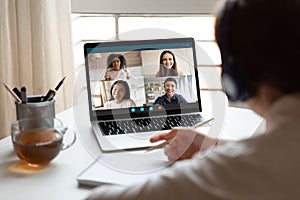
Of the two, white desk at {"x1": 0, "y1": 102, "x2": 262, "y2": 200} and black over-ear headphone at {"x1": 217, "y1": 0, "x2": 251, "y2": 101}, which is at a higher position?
black over-ear headphone at {"x1": 217, "y1": 0, "x2": 251, "y2": 101}

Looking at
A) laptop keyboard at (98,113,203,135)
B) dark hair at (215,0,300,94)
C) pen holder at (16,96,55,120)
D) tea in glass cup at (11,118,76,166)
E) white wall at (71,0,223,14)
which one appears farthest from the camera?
white wall at (71,0,223,14)

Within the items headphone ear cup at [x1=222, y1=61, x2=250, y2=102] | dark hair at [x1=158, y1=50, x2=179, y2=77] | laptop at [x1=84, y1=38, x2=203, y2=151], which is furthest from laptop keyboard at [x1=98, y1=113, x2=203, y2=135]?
headphone ear cup at [x1=222, y1=61, x2=250, y2=102]

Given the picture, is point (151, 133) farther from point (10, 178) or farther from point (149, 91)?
point (10, 178)

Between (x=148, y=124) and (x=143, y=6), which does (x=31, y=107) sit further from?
(x=143, y=6)

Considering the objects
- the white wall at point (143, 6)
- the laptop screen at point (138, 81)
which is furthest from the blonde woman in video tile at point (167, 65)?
the white wall at point (143, 6)

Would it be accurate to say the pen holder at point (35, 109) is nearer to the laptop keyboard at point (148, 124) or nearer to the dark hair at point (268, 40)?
the laptop keyboard at point (148, 124)

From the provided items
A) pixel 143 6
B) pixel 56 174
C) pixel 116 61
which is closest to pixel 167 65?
pixel 116 61

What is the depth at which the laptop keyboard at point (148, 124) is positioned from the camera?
53.2 inches

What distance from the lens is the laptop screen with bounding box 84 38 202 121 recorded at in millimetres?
1432

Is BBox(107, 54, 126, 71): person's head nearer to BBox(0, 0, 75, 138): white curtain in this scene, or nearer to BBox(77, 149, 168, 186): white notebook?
BBox(77, 149, 168, 186): white notebook

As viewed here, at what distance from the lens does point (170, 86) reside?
147cm

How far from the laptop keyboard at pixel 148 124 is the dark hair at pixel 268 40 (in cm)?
75

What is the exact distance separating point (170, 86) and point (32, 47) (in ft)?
2.46

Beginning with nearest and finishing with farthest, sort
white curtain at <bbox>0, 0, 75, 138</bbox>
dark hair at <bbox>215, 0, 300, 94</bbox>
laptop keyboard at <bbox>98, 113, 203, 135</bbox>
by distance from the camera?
dark hair at <bbox>215, 0, 300, 94</bbox> → laptop keyboard at <bbox>98, 113, 203, 135</bbox> → white curtain at <bbox>0, 0, 75, 138</bbox>
